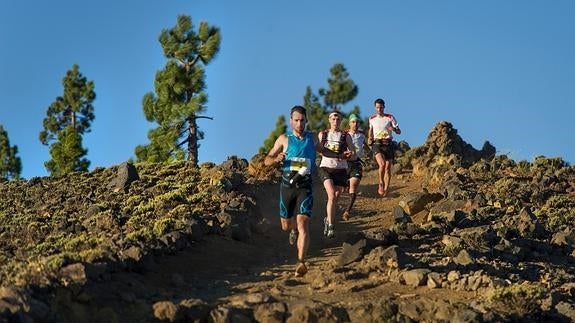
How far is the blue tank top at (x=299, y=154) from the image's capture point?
11.9 m

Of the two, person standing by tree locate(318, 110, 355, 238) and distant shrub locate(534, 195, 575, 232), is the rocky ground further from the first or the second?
person standing by tree locate(318, 110, 355, 238)

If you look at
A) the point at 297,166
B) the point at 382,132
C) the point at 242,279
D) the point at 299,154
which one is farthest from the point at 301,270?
the point at 382,132

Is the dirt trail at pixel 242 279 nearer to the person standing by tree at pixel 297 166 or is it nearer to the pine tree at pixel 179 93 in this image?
the person standing by tree at pixel 297 166

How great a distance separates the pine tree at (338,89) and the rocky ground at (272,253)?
3016 centimetres

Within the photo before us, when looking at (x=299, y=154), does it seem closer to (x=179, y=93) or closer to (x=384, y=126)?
(x=384, y=126)

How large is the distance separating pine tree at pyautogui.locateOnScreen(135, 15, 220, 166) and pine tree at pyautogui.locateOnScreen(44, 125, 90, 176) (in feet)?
34.1

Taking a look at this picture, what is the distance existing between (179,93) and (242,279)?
20760 millimetres

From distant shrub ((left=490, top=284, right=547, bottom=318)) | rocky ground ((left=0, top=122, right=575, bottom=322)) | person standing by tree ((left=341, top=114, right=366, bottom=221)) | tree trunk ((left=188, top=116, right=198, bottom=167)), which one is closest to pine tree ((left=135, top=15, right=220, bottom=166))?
tree trunk ((left=188, top=116, right=198, bottom=167))

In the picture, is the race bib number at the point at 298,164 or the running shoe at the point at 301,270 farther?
the race bib number at the point at 298,164

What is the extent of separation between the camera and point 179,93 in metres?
31.5

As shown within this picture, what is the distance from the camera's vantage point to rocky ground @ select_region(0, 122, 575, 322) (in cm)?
955

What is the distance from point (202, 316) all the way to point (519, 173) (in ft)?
45.3

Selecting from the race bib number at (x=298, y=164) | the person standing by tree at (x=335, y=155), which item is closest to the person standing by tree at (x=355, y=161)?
the person standing by tree at (x=335, y=155)

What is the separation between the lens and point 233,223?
14.5 metres
